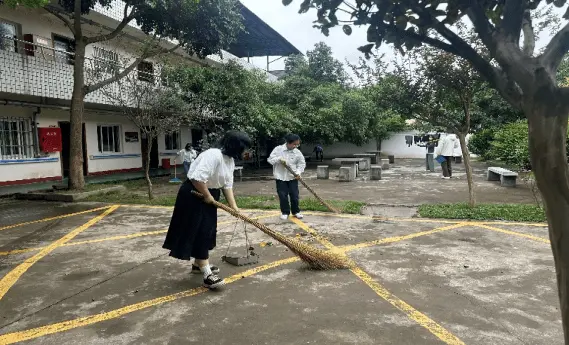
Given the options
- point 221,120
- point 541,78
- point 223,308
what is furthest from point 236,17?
point 541,78

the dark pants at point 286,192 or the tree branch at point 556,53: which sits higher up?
the tree branch at point 556,53

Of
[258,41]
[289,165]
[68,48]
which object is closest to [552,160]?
[289,165]

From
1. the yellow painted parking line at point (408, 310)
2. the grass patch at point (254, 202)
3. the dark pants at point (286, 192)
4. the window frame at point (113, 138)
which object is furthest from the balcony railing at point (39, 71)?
the yellow painted parking line at point (408, 310)

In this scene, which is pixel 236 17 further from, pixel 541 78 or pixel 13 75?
pixel 541 78

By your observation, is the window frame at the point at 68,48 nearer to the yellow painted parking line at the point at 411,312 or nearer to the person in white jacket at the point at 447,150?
the person in white jacket at the point at 447,150

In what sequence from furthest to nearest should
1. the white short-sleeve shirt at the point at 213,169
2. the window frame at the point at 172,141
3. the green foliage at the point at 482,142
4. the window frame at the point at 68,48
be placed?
the green foliage at the point at 482,142 < the window frame at the point at 172,141 < the window frame at the point at 68,48 < the white short-sleeve shirt at the point at 213,169

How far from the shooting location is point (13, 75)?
33.2ft

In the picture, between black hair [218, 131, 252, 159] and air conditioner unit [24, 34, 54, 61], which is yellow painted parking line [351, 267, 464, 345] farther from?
air conditioner unit [24, 34, 54, 61]

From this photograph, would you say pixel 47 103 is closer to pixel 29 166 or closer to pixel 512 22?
pixel 29 166

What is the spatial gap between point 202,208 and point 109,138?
13.4m

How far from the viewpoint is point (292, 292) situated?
377 cm

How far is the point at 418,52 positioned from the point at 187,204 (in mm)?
5050

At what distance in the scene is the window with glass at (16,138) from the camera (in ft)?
37.3

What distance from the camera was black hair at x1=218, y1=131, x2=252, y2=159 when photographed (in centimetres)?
399
